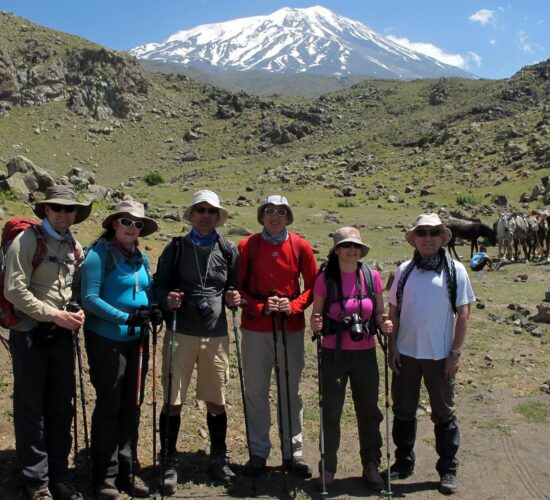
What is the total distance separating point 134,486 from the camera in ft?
16.5

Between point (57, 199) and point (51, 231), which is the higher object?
point (57, 199)

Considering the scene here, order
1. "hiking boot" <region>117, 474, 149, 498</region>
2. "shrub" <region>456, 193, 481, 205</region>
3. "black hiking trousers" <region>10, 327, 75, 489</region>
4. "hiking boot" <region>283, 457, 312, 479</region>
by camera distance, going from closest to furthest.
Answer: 1. "black hiking trousers" <region>10, 327, 75, 489</region>
2. "hiking boot" <region>117, 474, 149, 498</region>
3. "hiking boot" <region>283, 457, 312, 479</region>
4. "shrub" <region>456, 193, 481, 205</region>

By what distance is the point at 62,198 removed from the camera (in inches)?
185

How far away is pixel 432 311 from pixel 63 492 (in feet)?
10.9

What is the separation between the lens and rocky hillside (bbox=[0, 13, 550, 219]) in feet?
124

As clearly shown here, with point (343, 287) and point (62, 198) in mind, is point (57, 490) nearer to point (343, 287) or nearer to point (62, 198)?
point (62, 198)

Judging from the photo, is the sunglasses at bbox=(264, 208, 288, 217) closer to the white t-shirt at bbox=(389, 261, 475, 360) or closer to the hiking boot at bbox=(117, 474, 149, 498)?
the white t-shirt at bbox=(389, 261, 475, 360)

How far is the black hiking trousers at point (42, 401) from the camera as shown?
4.55m

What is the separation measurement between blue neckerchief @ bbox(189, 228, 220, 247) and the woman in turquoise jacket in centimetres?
45

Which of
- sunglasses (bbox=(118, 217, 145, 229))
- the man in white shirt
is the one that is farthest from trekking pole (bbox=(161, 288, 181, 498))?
the man in white shirt

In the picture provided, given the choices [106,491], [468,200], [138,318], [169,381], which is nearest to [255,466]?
[169,381]

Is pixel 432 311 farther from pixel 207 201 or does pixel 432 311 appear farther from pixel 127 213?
pixel 127 213

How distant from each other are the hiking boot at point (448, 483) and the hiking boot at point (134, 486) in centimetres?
260

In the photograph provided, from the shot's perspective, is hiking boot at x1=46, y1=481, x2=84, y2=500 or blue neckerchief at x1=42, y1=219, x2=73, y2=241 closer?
blue neckerchief at x1=42, y1=219, x2=73, y2=241
